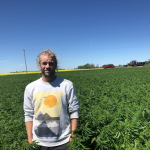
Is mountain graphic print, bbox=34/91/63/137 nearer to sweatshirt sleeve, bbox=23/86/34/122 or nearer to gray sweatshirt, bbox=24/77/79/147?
gray sweatshirt, bbox=24/77/79/147

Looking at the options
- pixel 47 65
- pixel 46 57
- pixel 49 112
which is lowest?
pixel 49 112

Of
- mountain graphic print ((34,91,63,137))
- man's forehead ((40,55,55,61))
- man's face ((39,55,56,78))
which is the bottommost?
mountain graphic print ((34,91,63,137))

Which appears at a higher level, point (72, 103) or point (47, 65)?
point (47, 65)

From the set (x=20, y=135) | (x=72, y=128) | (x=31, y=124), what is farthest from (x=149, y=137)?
(x=20, y=135)

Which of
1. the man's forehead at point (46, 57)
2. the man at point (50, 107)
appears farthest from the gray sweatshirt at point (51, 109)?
the man's forehead at point (46, 57)

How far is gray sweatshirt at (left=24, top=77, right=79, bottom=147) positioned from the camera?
1625 mm

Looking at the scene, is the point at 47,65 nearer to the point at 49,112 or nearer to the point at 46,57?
the point at 46,57

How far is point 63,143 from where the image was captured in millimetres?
1666

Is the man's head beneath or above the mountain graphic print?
above

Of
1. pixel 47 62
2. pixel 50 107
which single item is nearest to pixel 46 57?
Result: pixel 47 62

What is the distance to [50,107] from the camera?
1.62m

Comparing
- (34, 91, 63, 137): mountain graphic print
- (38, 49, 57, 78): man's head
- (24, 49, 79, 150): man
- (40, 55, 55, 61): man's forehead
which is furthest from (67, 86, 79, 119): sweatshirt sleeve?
(40, 55, 55, 61): man's forehead

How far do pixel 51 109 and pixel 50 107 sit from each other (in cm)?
3

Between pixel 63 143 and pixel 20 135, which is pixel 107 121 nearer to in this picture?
pixel 63 143
